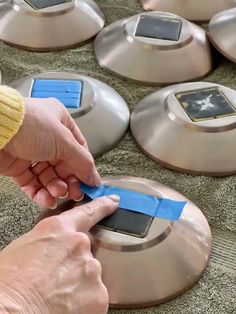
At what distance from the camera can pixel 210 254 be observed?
944mm

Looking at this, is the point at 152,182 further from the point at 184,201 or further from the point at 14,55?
the point at 14,55

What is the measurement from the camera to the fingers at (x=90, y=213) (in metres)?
0.83

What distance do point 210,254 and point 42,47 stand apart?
2.07 ft

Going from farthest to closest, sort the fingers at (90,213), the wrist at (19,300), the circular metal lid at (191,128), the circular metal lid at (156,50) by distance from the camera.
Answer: the circular metal lid at (156,50)
the circular metal lid at (191,128)
the fingers at (90,213)
the wrist at (19,300)

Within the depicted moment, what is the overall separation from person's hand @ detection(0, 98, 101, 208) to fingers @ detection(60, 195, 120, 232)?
0.04 metres

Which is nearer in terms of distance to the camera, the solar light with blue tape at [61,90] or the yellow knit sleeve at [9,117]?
the yellow knit sleeve at [9,117]

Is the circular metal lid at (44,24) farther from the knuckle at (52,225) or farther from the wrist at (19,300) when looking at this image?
the wrist at (19,300)

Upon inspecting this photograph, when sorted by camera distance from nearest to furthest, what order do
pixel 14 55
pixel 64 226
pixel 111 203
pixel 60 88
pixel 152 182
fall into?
1. pixel 64 226
2. pixel 111 203
3. pixel 152 182
4. pixel 60 88
5. pixel 14 55

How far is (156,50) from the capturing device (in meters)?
1.27

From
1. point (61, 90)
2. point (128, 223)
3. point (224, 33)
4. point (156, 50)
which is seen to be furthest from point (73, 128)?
point (224, 33)

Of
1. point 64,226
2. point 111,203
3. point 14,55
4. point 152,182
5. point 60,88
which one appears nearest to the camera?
point 64,226

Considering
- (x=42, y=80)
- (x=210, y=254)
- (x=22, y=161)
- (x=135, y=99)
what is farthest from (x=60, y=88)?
(x=210, y=254)

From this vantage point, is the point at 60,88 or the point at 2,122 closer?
the point at 2,122

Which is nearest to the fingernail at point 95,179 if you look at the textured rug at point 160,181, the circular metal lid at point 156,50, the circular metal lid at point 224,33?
the textured rug at point 160,181
